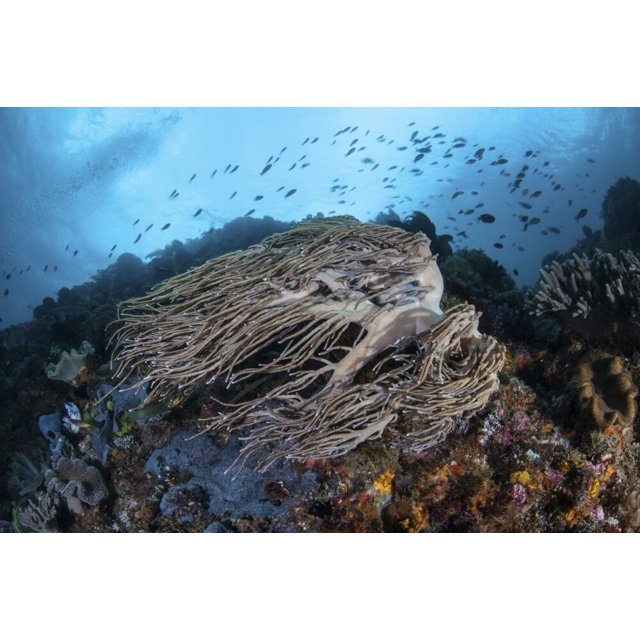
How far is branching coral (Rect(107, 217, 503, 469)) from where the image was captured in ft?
11.5

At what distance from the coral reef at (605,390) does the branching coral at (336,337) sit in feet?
3.79

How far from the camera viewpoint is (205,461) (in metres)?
4.50

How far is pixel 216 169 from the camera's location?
31.6 m

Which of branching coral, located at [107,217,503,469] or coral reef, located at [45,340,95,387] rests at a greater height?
branching coral, located at [107,217,503,469]

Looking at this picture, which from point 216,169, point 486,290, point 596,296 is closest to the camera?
point 596,296

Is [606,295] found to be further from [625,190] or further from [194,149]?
[194,149]

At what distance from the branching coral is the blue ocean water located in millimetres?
23960

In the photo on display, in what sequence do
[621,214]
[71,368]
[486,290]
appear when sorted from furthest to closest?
[621,214] < [71,368] < [486,290]

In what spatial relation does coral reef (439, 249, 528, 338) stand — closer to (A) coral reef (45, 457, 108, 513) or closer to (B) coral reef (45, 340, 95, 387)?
(A) coral reef (45, 457, 108, 513)

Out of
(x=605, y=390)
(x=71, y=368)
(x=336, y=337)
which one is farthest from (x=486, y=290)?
(x=71, y=368)

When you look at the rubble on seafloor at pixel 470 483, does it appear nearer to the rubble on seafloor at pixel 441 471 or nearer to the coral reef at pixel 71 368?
the rubble on seafloor at pixel 441 471

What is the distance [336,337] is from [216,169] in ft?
101

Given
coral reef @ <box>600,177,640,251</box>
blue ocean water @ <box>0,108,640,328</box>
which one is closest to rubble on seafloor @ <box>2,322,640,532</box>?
coral reef @ <box>600,177,640,251</box>

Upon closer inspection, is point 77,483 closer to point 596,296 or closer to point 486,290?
point 486,290
